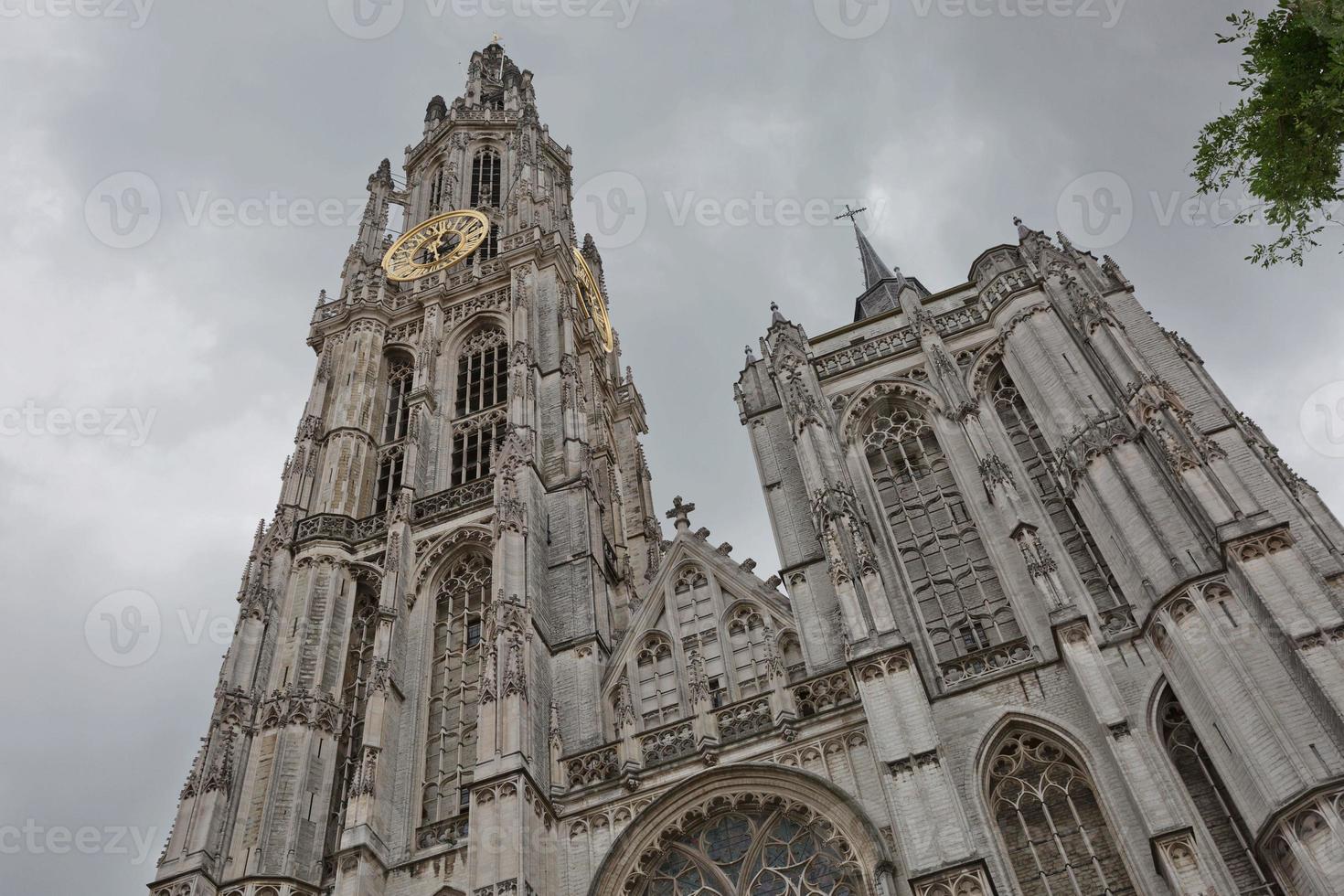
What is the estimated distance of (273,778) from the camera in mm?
21906

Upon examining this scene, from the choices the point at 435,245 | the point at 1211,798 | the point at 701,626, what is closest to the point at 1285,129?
the point at 1211,798

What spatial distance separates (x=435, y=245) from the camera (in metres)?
38.1

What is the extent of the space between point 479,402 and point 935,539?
47.5 feet

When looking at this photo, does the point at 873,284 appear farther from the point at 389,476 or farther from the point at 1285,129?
the point at 1285,129

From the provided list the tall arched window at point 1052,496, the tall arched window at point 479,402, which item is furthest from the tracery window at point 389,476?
the tall arched window at point 1052,496

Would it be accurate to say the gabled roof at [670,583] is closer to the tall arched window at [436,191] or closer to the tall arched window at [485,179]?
the tall arched window at [485,179]

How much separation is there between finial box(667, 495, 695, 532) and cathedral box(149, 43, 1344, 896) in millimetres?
89

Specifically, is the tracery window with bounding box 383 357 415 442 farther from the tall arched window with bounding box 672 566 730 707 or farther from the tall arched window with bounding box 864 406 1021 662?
the tall arched window with bounding box 864 406 1021 662

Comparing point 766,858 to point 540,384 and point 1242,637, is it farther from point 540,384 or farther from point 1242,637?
point 540,384

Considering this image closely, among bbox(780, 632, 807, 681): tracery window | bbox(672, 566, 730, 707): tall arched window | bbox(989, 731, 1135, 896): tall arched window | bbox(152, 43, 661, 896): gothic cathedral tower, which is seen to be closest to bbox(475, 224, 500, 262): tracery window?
bbox(152, 43, 661, 896): gothic cathedral tower

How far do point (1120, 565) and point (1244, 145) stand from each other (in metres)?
9.46

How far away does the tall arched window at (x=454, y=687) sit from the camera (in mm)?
22359

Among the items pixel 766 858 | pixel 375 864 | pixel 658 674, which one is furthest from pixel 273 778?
pixel 766 858

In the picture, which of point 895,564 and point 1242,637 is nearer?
point 1242,637
